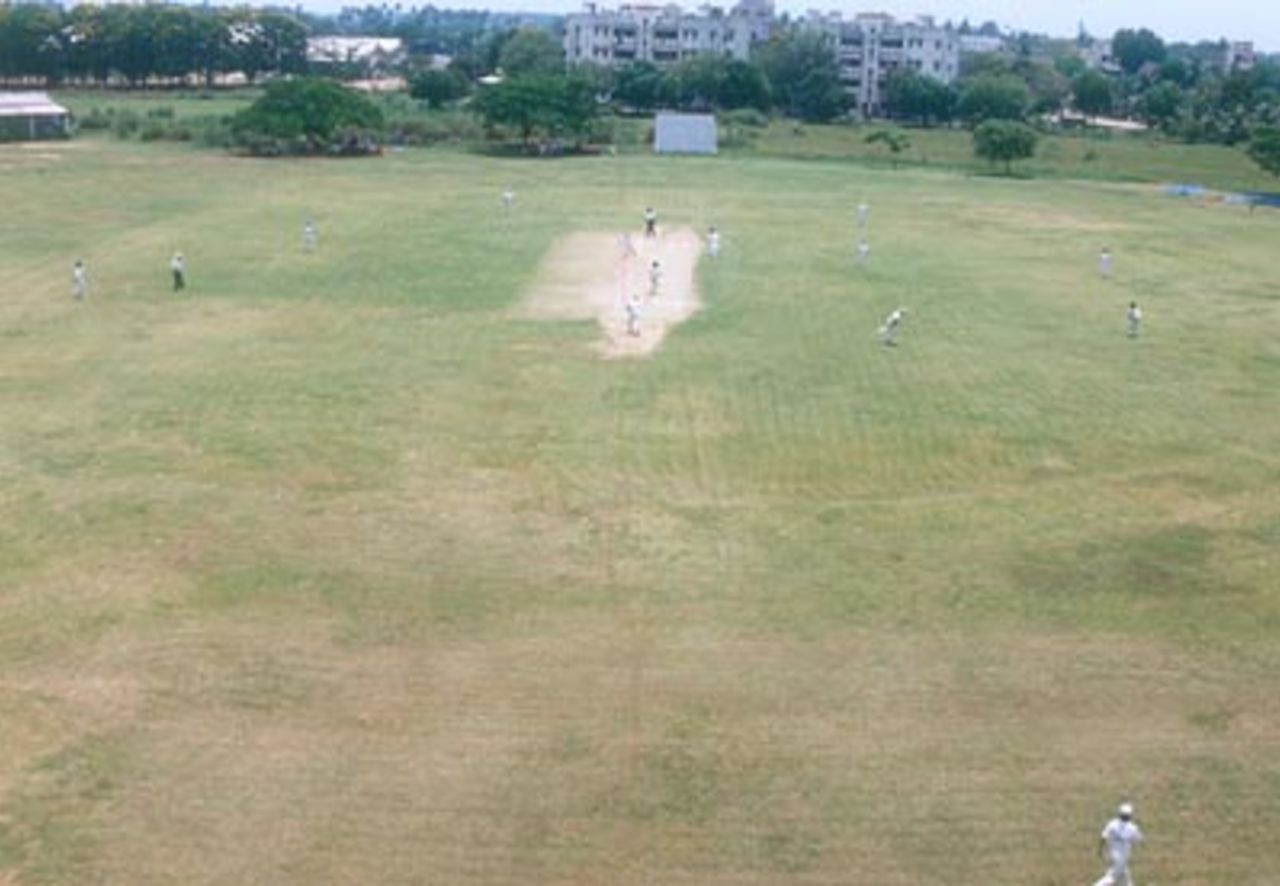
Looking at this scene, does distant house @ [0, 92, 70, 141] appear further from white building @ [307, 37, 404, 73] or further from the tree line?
white building @ [307, 37, 404, 73]

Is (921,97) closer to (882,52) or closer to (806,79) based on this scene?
(806,79)

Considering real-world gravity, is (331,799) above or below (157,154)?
below

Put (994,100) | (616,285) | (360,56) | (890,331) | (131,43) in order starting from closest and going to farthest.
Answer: (890,331)
(616,285)
(994,100)
(131,43)
(360,56)

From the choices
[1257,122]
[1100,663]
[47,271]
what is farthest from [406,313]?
[1257,122]

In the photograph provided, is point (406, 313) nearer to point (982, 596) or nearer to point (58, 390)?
point (58, 390)

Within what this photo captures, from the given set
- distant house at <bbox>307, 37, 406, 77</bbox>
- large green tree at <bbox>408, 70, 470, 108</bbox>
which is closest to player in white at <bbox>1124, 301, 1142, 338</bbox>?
large green tree at <bbox>408, 70, 470, 108</bbox>

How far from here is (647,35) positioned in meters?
124

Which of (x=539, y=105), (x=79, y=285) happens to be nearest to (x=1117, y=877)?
(x=79, y=285)

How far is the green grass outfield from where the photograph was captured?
1412 cm

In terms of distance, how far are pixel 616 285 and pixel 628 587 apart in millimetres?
20605

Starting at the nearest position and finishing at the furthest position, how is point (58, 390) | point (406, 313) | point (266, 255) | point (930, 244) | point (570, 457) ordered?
point (570, 457) < point (58, 390) < point (406, 313) < point (266, 255) < point (930, 244)

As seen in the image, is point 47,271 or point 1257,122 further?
point 1257,122

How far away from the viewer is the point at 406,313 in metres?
35.6

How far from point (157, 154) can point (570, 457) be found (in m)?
51.7
